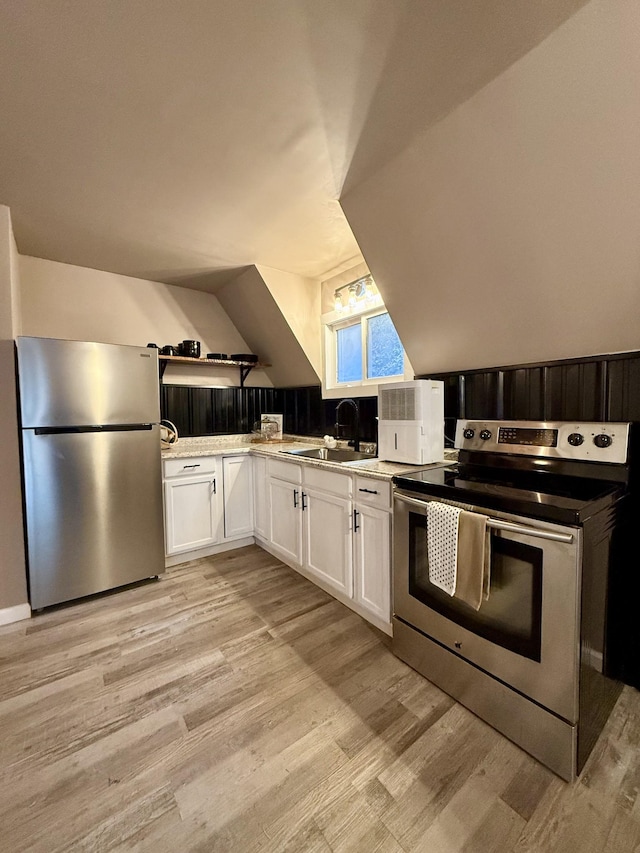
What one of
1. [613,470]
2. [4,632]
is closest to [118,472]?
[4,632]

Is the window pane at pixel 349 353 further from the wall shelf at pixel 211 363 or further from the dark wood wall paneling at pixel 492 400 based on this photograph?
the wall shelf at pixel 211 363

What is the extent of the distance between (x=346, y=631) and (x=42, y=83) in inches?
109

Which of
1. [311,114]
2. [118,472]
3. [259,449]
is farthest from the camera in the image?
[259,449]

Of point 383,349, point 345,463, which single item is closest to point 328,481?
point 345,463

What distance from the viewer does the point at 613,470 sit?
148 centimetres

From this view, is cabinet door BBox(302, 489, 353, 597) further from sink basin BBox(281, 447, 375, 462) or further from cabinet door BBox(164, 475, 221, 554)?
cabinet door BBox(164, 475, 221, 554)

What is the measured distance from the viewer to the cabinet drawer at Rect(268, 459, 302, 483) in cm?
254

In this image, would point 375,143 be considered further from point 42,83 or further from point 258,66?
point 42,83

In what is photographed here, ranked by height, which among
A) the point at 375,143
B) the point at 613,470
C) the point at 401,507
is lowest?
the point at 401,507

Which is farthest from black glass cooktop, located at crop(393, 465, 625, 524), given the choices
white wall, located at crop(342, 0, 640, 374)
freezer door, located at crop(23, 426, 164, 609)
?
freezer door, located at crop(23, 426, 164, 609)

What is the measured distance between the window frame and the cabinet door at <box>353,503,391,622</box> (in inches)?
43.6

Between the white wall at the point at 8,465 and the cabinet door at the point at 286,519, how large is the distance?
1598mm

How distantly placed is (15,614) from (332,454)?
2.28m

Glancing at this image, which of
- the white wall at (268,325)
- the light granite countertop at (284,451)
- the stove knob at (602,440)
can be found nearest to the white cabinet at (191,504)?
the light granite countertop at (284,451)
